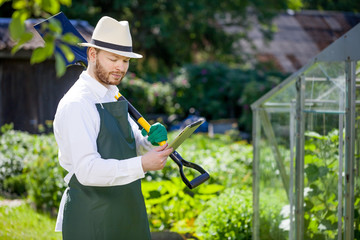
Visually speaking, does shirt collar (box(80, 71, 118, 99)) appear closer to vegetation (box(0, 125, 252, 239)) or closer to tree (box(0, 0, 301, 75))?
vegetation (box(0, 125, 252, 239))

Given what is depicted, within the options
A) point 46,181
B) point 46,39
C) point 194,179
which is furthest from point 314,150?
point 46,181

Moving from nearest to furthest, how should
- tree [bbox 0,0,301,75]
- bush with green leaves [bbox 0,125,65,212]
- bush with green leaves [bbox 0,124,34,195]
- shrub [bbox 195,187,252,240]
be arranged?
shrub [bbox 195,187,252,240] → bush with green leaves [bbox 0,125,65,212] → bush with green leaves [bbox 0,124,34,195] → tree [bbox 0,0,301,75]

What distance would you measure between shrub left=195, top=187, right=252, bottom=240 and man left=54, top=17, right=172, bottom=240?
1.73 meters

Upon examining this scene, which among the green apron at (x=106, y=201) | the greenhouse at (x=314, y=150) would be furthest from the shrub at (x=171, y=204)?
the green apron at (x=106, y=201)

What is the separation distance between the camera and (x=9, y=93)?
9.90 metres

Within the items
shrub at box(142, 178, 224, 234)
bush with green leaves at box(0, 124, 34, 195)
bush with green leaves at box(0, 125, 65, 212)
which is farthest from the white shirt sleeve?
bush with green leaves at box(0, 124, 34, 195)

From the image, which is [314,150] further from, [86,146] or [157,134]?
[86,146]

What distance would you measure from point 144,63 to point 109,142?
13869 millimetres

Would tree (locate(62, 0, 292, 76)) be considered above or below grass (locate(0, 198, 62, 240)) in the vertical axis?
above

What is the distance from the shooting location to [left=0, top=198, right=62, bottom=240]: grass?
4883 mm

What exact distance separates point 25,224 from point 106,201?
299 centimetres

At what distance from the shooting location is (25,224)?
532 cm

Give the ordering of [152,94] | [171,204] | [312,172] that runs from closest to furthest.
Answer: [312,172]
[171,204]
[152,94]

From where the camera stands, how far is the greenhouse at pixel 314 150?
325cm
